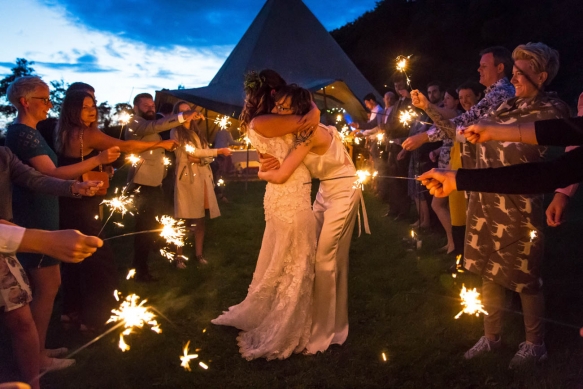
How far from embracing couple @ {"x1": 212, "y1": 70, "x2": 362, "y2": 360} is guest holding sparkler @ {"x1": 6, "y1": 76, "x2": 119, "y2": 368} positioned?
1.42m

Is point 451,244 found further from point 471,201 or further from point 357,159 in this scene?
point 471,201

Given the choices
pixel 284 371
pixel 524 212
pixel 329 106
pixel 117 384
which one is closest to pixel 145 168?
pixel 117 384

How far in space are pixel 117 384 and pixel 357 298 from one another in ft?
7.95

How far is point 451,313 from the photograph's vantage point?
4199 mm

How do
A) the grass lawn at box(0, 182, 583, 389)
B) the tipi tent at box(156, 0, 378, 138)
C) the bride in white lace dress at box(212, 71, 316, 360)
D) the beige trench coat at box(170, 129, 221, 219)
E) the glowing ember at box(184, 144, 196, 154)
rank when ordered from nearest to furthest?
the grass lawn at box(0, 182, 583, 389) → the bride in white lace dress at box(212, 71, 316, 360) → the glowing ember at box(184, 144, 196, 154) → the beige trench coat at box(170, 129, 221, 219) → the tipi tent at box(156, 0, 378, 138)

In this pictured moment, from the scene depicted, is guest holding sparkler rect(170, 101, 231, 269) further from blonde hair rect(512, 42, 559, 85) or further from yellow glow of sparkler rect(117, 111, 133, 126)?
blonde hair rect(512, 42, 559, 85)

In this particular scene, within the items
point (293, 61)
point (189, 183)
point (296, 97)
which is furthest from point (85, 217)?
point (293, 61)

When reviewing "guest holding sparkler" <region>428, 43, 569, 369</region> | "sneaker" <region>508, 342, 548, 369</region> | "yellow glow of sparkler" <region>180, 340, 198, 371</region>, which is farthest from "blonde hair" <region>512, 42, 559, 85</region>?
"yellow glow of sparkler" <region>180, 340, 198, 371</region>

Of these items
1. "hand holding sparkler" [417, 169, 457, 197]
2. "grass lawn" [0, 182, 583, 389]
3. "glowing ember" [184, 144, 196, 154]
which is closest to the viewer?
"hand holding sparkler" [417, 169, 457, 197]

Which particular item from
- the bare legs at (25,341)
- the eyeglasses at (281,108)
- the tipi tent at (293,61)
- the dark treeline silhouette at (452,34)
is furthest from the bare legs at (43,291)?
the dark treeline silhouette at (452,34)

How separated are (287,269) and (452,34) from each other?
3124 centimetres

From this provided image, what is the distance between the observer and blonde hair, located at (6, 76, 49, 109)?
3.13 meters

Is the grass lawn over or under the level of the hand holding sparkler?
under

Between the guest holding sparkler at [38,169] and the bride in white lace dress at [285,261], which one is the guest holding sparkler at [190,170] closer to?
the bride in white lace dress at [285,261]
